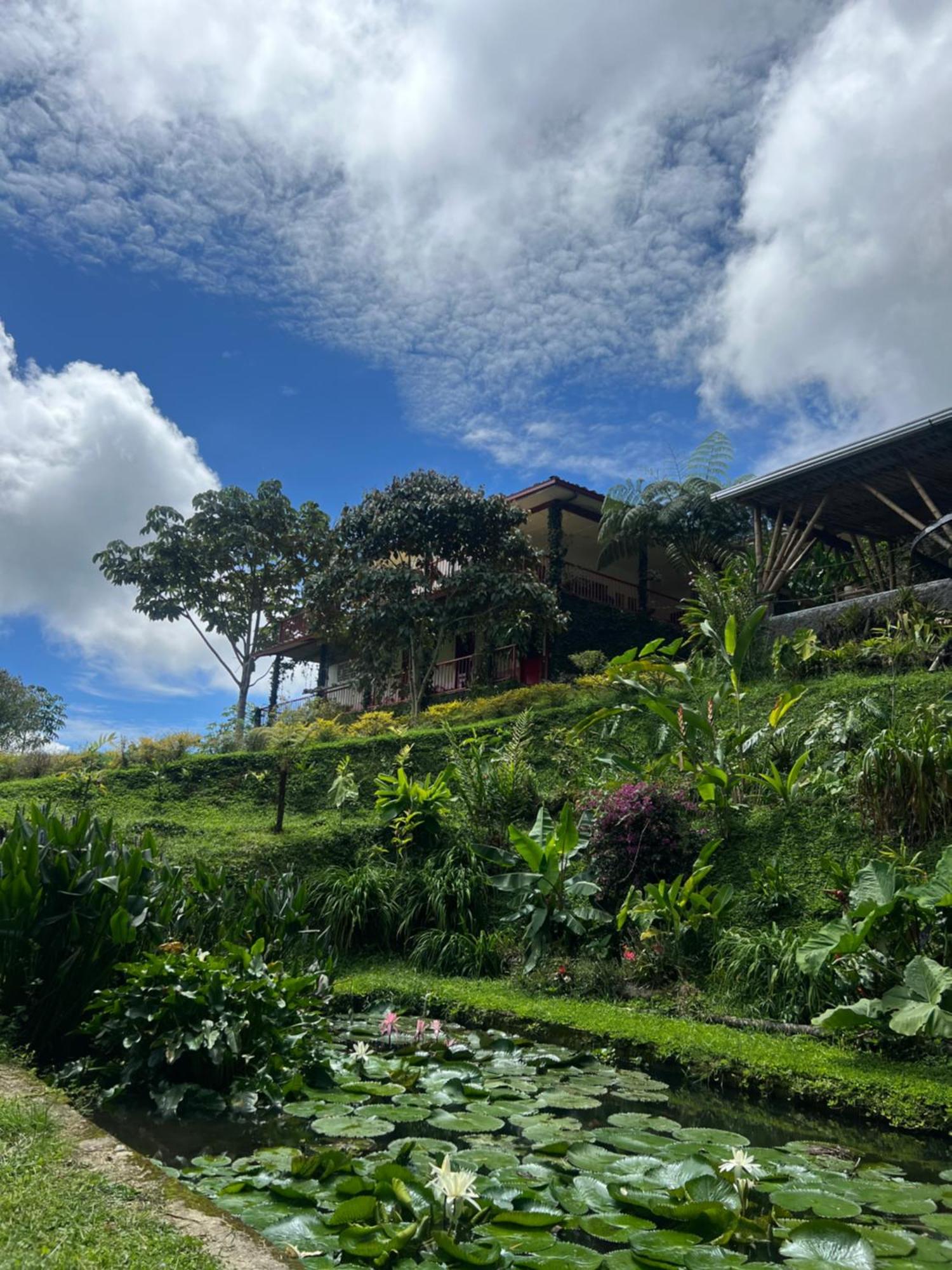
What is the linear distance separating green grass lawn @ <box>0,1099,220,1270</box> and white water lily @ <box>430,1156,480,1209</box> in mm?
689

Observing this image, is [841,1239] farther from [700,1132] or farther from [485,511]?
[485,511]

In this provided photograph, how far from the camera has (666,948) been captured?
22.5 ft

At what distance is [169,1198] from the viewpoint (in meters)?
2.65

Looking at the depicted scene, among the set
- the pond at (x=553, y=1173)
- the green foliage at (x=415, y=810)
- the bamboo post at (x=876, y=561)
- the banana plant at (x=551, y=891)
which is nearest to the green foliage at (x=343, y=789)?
the green foliage at (x=415, y=810)

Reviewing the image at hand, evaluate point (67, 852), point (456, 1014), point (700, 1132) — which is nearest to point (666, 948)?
point (456, 1014)

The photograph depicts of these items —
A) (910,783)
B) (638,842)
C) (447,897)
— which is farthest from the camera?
(447,897)

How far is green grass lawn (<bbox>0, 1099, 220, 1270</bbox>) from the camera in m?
2.10

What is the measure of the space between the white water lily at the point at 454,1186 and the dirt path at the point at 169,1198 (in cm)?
45

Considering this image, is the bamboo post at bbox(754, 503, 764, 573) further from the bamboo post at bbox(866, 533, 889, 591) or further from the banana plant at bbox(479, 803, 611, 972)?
the banana plant at bbox(479, 803, 611, 972)

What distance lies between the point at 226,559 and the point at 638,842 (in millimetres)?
19592

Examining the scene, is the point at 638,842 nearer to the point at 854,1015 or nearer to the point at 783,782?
the point at 783,782

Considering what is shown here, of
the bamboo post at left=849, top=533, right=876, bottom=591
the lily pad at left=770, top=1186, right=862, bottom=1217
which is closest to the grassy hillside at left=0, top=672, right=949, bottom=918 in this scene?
the lily pad at left=770, top=1186, right=862, bottom=1217

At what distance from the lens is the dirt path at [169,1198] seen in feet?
7.55

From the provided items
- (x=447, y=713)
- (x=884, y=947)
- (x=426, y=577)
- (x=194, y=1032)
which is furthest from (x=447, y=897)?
(x=426, y=577)
